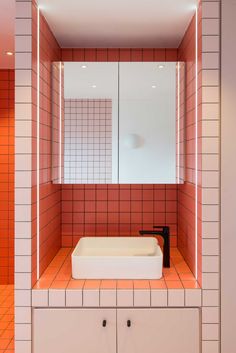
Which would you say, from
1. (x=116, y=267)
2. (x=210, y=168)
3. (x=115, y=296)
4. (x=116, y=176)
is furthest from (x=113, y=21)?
(x=115, y=296)

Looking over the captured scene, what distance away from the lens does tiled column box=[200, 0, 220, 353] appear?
5.83 ft

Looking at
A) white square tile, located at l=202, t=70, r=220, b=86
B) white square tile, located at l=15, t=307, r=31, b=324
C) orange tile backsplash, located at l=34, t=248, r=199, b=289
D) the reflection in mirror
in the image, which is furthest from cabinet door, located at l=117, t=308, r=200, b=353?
white square tile, located at l=202, t=70, r=220, b=86

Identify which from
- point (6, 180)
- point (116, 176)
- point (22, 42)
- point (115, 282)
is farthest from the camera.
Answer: point (6, 180)

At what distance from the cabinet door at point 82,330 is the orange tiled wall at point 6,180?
71.3 inches

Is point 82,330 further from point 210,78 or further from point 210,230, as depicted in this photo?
point 210,78

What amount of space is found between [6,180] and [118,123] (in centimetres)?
165

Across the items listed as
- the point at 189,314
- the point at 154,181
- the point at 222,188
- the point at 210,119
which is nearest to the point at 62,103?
the point at 154,181

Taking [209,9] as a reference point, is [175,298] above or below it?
below

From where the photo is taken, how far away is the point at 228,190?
1.78 metres

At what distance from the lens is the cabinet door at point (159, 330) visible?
1779 millimetres

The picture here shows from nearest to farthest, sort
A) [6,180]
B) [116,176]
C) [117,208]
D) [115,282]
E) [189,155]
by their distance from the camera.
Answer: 1. [115,282]
2. [189,155]
3. [116,176]
4. [117,208]
5. [6,180]

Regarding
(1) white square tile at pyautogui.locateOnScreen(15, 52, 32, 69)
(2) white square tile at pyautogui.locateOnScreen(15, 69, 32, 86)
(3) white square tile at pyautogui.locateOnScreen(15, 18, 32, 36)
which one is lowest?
(2) white square tile at pyautogui.locateOnScreen(15, 69, 32, 86)

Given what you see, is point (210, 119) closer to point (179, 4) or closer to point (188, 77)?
point (188, 77)

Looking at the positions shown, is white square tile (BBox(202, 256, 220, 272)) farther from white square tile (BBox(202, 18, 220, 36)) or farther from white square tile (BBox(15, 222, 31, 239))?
white square tile (BBox(202, 18, 220, 36))
